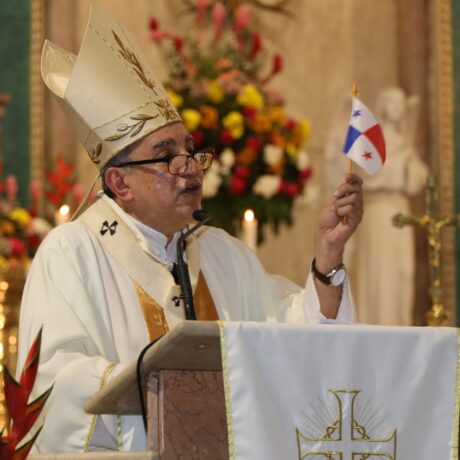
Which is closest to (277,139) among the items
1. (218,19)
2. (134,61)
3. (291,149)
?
(291,149)

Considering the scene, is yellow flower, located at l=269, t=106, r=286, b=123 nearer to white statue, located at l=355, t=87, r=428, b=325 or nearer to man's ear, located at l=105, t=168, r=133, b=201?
white statue, located at l=355, t=87, r=428, b=325

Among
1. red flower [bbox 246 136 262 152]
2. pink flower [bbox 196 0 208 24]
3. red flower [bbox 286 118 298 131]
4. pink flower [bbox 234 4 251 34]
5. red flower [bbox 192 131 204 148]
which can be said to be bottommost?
red flower [bbox 246 136 262 152]

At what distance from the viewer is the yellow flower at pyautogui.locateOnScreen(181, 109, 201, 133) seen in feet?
18.8

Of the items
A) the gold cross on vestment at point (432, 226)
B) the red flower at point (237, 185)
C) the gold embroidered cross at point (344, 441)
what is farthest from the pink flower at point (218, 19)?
the gold embroidered cross at point (344, 441)

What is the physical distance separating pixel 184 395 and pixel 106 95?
57.8 inches

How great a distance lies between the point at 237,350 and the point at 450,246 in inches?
201

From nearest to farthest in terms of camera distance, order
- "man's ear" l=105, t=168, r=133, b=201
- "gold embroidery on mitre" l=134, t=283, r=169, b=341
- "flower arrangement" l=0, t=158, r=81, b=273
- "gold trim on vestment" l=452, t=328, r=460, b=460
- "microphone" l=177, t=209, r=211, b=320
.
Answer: "gold trim on vestment" l=452, t=328, r=460, b=460 → "microphone" l=177, t=209, r=211, b=320 → "gold embroidery on mitre" l=134, t=283, r=169, b=341 → "man's ear" l=105, t=168, r=133, b=201 → "flower arrangement" l=0, t=158, r=81, b=273

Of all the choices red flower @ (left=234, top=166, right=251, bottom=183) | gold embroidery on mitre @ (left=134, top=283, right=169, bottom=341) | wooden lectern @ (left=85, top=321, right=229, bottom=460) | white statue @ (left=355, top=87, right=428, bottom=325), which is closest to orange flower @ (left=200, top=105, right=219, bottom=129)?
red flower @ (left=234, top=166, right=251, bottom=183)

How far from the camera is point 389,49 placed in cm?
789

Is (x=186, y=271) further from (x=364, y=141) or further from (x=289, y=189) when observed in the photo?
(x=289, y=189)

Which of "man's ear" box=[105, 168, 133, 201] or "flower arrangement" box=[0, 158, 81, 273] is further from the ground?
"man's ear" box=[105, 168, 133, 201]

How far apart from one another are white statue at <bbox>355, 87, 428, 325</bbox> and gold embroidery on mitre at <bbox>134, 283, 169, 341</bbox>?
3.57 m

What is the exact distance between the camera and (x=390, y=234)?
295 inches

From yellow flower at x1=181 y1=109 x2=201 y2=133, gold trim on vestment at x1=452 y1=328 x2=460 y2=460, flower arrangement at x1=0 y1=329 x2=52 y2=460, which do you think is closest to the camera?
flower arrangement at x1=0 y1=329 x2=52 y2=460
